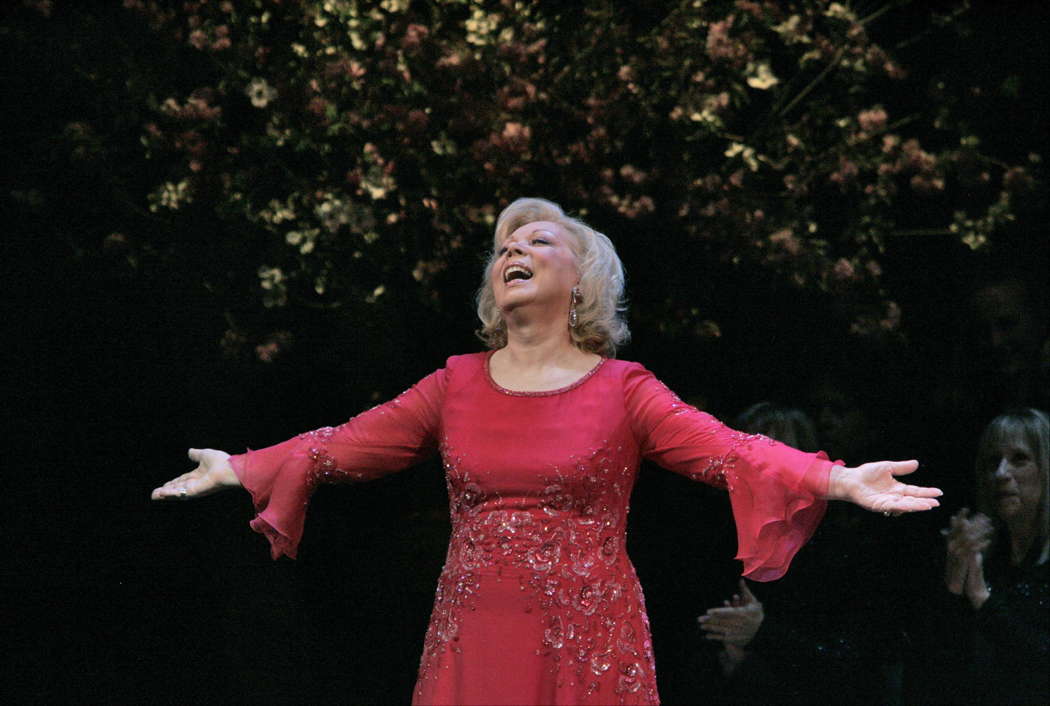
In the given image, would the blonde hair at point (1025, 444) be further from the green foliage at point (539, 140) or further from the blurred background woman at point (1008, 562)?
the green foliage at point (539, 140)

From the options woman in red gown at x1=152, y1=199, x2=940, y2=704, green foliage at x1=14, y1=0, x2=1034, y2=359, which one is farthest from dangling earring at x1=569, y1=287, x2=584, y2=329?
green foliage at x1=14, y1=0, x2=1034, y2=359

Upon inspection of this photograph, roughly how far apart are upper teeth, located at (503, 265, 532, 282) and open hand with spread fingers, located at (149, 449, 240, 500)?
0.55m

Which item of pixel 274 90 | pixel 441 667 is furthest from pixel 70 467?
pixel 441 667

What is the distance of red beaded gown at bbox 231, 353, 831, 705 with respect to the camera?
6.29 ft

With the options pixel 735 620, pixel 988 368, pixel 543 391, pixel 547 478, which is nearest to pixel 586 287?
pixel 543 391

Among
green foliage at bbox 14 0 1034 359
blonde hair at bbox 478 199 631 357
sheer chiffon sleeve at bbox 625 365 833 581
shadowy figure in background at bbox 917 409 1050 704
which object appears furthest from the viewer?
shadowy figure in background at bbox 917 409 1050 704

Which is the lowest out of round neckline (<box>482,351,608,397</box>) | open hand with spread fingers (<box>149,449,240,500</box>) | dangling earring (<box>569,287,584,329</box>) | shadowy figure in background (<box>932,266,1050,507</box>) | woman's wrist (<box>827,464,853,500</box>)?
woman's wrist (<box>827,464,853,500</box>)

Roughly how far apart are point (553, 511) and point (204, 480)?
583 millimetres

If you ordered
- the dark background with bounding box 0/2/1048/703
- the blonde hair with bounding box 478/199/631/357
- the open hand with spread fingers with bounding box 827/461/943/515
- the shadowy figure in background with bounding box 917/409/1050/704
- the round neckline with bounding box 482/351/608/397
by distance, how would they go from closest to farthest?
the open hand with spread fingers with bounding box 827/461/943/515 < the round neckline with bounding box 482/351/608/397 < the blonde hair with bounding box 478/199/631/357 < the dark background with bounding box 0/2/1048/703 < the shadowy figure in background with bounding box 917/409/1050/704

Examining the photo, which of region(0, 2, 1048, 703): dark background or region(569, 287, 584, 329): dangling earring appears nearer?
region(569, 287, 584, 329): dangling earring

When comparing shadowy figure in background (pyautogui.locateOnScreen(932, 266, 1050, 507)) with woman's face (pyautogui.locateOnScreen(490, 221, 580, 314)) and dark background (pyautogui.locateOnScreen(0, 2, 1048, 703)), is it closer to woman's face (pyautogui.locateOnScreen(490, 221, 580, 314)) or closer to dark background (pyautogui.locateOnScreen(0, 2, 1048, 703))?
dark background (pyautogui.locateOnScreen(0, 2, 1048, 703))

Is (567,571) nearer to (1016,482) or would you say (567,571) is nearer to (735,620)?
(735,620)

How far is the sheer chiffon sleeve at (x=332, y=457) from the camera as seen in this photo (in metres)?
2.09

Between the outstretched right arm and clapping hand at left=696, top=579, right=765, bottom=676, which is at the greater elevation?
the outstretched right arm
